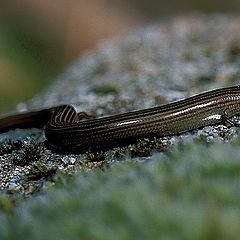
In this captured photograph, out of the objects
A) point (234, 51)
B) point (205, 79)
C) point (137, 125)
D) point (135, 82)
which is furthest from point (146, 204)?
point (234, 51)

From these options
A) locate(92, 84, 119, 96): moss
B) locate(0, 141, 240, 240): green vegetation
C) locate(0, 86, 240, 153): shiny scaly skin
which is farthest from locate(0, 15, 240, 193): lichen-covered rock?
locate(0, 141, 240, 240): green vegetation

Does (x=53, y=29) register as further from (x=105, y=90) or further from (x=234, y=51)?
(x=105, y=90)

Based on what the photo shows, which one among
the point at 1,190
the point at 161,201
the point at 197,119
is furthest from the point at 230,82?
the point at 161,201

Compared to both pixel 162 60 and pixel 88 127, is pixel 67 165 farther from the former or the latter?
pixel 162 60

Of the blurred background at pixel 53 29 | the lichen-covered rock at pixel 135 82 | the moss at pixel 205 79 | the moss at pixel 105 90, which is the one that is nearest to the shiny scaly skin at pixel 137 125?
the lichen-covered rock at pixel 135 82

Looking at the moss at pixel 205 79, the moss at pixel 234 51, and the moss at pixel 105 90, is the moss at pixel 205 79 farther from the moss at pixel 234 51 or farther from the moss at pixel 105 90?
the moss at pixel 105 90

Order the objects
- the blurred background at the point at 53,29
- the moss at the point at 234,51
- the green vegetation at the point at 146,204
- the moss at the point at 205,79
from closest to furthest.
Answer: the green vegetation at the point at 146,204 < the moss at the point at 205,79 < the moss at the point at 234,51 < the blurred background at the point at 53,29
